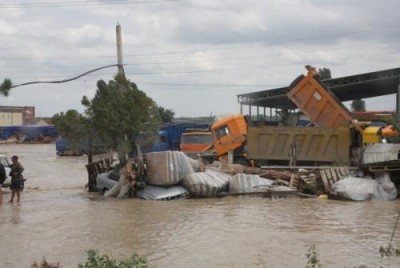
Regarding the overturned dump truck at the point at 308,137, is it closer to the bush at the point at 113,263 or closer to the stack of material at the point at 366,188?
the stack of material at the point at 366,188

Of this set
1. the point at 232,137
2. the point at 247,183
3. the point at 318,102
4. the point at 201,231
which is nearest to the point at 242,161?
the point at 232,137

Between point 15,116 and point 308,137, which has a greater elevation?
point 15,116

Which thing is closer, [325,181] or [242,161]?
[325,181]

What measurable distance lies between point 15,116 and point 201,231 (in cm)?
11588

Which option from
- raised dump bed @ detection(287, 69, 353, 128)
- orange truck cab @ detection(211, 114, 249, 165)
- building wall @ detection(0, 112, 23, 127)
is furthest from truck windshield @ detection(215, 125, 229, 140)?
building wall @ detection(0, 112, 23, 127)

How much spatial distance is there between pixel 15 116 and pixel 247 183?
364 feet

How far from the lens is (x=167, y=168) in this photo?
1673 centimetres

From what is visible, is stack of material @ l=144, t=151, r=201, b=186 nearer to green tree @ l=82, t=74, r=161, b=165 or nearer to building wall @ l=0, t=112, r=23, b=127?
green tree @ l=82, t=74, r=161, b=165

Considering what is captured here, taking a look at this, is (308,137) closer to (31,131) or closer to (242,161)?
(242,161)

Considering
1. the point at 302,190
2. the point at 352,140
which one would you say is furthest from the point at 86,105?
the point at 352,140

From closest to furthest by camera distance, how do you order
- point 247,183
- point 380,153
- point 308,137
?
point 247,183
point 380,153
point 308,137

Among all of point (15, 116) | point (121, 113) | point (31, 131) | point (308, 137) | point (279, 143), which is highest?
point (15, 116)

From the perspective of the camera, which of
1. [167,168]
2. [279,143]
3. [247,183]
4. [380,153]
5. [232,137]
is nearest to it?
[167,168]

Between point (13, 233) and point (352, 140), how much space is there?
1186 cm
